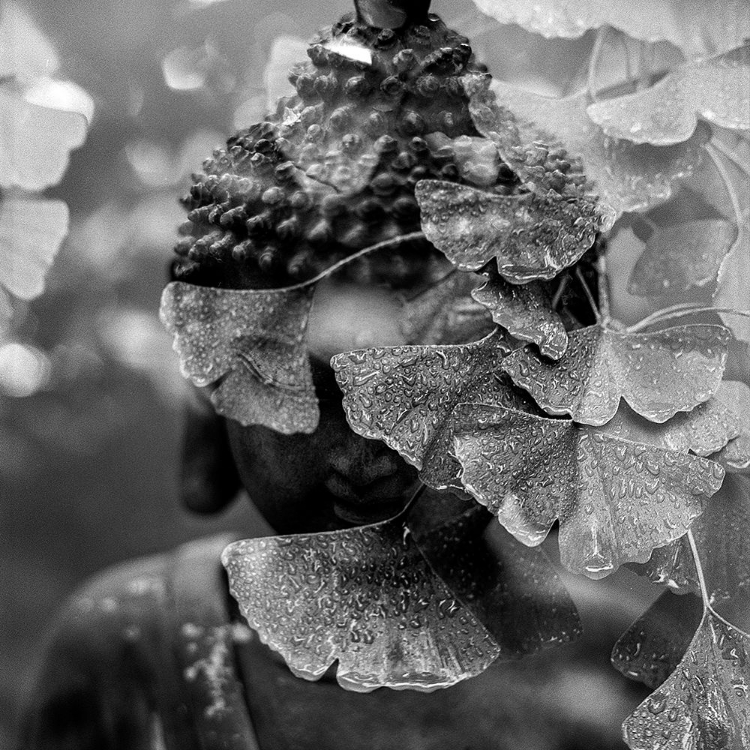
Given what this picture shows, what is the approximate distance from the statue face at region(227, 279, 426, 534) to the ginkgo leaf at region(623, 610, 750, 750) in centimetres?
19

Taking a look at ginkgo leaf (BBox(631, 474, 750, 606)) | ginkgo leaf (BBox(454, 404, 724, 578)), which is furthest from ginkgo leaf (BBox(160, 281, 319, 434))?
ginkgo leaf (BBox(631, 474, 750, 606))

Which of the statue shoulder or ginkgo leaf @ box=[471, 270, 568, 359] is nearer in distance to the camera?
ginkgo leaf @ box=[471, 270, 568, 359]

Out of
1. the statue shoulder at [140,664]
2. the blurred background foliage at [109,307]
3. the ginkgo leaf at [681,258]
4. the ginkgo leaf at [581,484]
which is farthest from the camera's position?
the blurred background foliage at [109,307]

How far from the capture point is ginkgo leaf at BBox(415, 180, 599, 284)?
0.50 meters

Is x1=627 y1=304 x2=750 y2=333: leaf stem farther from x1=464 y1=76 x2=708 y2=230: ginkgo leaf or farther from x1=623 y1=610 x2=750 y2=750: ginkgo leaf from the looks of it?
x1=623 y1=610 x2=750 y2=750: ginkgo leaf

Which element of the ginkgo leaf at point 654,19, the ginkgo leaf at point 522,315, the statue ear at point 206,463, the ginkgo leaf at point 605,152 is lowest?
the statue ear at point 206,463

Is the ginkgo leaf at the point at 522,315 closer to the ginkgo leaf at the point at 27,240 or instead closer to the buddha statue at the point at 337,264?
the buddha statue at the point at 337,264

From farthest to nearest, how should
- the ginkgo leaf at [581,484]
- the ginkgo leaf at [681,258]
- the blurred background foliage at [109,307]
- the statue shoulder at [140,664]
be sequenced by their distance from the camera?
the blurred background foliage at [109,307] → the statue shoulder at [140,664] → the ginkgo leaf at [681,258] → the ginkgo leaf at [581,484]

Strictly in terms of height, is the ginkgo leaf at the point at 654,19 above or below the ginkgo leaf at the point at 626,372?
above

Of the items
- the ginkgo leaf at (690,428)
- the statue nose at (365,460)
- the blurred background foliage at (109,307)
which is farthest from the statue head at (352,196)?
the blurred background foliage at (109,307)

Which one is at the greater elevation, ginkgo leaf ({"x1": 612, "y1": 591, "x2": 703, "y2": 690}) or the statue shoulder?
ginkgo leaf ({"x1": 612, "y1": 591, "x2": 703, "y2": 690})

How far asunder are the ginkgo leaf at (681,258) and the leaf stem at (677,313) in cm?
2

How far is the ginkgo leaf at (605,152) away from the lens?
21.2 inches

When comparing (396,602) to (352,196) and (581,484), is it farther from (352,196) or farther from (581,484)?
(352,196)
